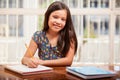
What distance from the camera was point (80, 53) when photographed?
12.2 feet

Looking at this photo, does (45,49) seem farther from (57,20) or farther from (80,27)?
(80,27)

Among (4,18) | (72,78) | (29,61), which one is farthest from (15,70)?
(4,18)

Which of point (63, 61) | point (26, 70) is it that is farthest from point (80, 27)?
point (26, 70)

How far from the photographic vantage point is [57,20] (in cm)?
175

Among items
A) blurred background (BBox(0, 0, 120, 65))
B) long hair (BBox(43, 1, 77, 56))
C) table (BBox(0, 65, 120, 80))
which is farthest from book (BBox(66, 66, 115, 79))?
blurred background (BBox(0, 0, 120, 65))

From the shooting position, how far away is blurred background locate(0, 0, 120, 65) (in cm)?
342

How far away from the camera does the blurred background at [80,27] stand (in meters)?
3.42

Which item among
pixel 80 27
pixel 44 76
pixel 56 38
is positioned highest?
pixel 80 27

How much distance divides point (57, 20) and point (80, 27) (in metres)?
1.94

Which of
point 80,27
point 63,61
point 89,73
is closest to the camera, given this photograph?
point 89,73

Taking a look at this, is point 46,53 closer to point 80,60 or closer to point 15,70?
point 15,70

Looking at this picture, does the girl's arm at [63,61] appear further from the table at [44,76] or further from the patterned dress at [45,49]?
the table at [44,76]

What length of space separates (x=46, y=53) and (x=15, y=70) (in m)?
0.55

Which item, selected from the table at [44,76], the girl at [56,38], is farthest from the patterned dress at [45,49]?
the table at [44,76]
